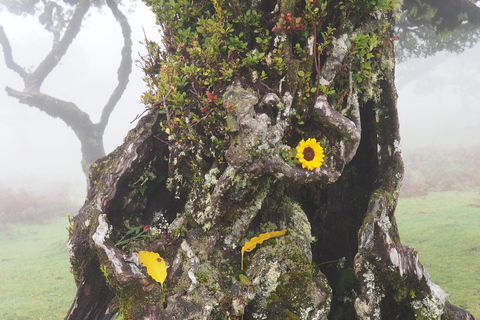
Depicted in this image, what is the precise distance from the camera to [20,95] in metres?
11.5

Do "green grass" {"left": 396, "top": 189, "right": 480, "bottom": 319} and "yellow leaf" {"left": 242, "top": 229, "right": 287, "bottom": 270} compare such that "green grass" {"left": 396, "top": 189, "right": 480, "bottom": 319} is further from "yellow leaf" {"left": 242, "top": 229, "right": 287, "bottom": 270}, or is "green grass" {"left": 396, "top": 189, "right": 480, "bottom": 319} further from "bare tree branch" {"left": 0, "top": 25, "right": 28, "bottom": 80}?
"bare tree branch" {"left": 0, "top": 25, "right": 28, "bottom": 80}

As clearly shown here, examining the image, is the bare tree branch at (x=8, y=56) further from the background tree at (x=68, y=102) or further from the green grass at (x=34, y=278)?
the green grass at (x=34, y=278)

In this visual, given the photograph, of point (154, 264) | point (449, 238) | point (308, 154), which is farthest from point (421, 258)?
point (154, 264)

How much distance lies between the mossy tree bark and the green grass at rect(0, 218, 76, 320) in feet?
13.7

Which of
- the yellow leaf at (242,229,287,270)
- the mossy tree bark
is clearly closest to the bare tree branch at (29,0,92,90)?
the mossy tree bark

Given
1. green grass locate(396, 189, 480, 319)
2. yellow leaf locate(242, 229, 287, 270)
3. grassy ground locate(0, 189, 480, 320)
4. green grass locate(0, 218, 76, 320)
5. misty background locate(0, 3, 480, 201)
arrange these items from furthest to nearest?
misty background locate(0, 3, 480, 201), green grass locate(0, 218, 76, 320), grassy ground locate(0, 189, 480, 320), green grass locate(396, 189, 480, 319), yellow leaf locate(242, 229, 287, 270)

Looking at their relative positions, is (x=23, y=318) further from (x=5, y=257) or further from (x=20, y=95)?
(x=20, y=95)

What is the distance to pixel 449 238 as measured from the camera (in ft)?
26.5

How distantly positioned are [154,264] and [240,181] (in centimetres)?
105

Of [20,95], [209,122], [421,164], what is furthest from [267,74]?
[421,164]

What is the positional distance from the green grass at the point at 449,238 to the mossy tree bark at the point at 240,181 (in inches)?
113

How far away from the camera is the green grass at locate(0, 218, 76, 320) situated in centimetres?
646

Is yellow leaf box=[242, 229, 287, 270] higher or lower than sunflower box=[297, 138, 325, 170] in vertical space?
lower

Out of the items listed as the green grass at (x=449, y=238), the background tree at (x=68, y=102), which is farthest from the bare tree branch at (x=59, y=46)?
the green grass at (x=449, y=238)
